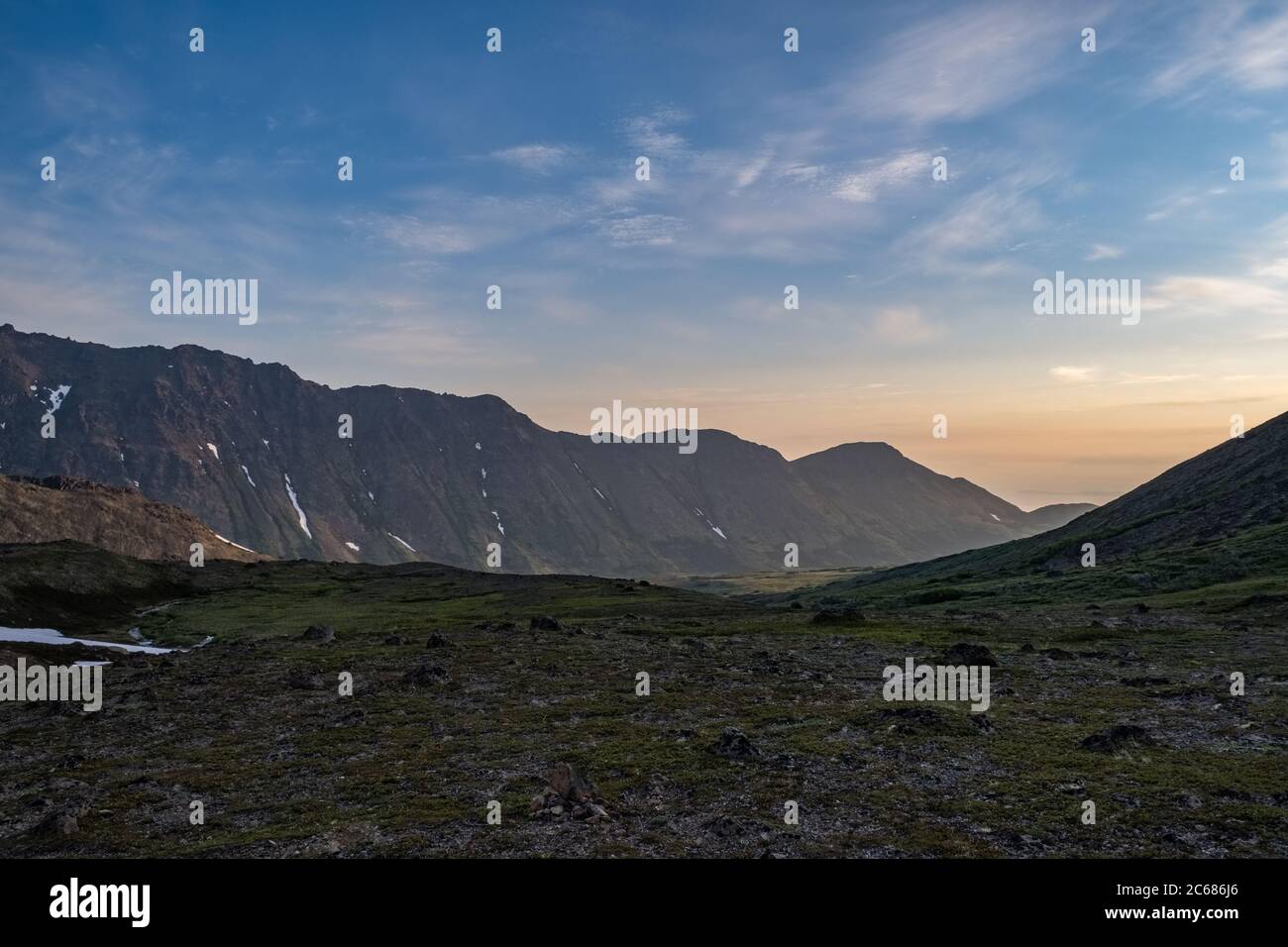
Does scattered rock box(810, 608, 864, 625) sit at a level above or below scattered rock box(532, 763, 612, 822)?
below

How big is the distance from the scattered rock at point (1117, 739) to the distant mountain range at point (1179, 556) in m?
67.4

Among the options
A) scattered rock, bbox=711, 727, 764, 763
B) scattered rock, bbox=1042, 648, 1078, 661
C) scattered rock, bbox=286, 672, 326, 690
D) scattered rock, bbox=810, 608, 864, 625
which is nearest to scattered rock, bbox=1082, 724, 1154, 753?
scattered rock, bbox=711, 727, 764, 763

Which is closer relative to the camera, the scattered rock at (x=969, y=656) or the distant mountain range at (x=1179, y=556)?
the scattered rock at (x=969, y=656)

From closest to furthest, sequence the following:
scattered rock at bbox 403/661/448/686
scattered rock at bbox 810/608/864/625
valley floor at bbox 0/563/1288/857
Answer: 1. valley floor at bbox 0/563/1288/857
2. scattered rock at bbox 403/661/448/686
3. scattered rock at bbox 810/608/864/625

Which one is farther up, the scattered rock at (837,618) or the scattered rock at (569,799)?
the scattered rock at (569,799)

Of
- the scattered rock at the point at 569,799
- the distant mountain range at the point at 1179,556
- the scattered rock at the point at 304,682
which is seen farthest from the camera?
the distant mountain range at the point at 1179,556

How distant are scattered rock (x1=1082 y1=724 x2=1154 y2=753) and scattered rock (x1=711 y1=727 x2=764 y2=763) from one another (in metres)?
13.9

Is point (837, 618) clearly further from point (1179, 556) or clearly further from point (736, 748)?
point (1179, 556)

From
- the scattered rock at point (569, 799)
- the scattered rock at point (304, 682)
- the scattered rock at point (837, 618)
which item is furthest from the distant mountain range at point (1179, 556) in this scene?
the scattered rock at point (304, 682)

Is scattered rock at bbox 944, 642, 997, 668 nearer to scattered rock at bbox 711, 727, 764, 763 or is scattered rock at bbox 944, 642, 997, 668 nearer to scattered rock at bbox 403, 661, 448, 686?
scattered rock at bbox 711, 727, 764, 763

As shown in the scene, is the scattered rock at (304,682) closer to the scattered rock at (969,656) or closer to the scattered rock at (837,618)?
the scattered rock at (969,656)

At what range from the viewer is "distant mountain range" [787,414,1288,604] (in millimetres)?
112500

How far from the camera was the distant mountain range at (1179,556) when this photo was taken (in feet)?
369
